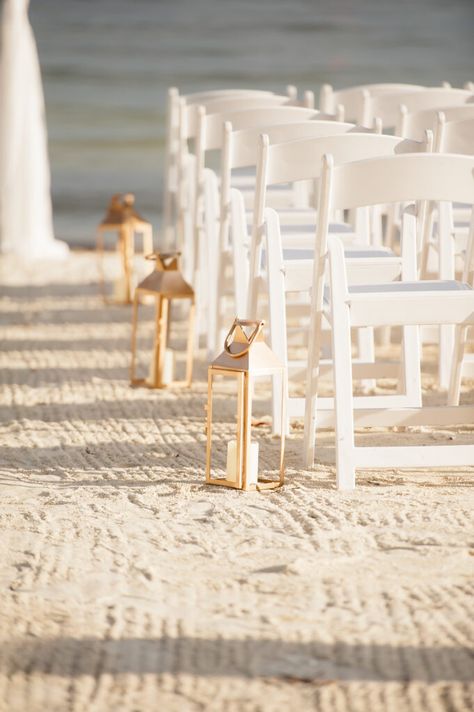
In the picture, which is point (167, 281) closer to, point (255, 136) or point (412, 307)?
point (255, 136)

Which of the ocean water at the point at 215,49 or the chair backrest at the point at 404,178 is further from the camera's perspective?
the ocean water at the point at 215,49

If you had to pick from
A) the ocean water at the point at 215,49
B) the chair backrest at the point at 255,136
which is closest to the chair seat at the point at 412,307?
the chair backrest at the point at 255,136

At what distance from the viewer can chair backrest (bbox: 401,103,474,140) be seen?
415 cm

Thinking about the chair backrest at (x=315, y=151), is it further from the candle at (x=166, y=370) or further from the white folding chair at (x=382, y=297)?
the candle at (x=166, y=370)

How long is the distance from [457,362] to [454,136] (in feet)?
2.40

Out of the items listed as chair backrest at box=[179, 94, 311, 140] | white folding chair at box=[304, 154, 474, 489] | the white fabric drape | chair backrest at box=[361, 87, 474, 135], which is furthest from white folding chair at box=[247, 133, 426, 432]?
the white fabric drape

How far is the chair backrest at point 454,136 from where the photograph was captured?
12.2 ft

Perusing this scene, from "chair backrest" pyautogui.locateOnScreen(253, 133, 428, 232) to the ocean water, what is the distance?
29.7 feet

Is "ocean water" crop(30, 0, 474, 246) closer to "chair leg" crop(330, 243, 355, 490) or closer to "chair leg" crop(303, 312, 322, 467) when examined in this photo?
"chair leg" crop(303, 312, 322, 467)

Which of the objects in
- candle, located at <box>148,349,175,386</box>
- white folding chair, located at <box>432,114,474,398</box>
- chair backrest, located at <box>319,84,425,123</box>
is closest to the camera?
white folding chair, located at <box>432,114,474,398</box>

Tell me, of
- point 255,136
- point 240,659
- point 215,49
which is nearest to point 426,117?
point 255,136

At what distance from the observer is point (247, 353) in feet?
9.77

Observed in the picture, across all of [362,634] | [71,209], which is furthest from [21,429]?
[71,209]

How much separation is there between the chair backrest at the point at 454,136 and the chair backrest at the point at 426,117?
0.38 metres
